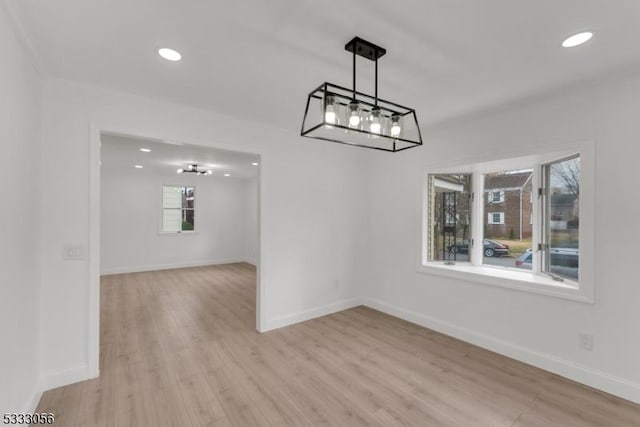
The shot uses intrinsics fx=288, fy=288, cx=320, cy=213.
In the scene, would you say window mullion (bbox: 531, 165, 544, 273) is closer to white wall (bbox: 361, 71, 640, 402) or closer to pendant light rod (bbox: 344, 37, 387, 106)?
white wall (bbox: 361, 71, 640, 402)

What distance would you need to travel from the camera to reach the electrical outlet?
2521 mm

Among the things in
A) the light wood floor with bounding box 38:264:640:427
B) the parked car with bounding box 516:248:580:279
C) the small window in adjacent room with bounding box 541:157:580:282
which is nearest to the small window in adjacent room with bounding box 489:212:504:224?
the small window in adjacent room with bounding box 541:157:580:282

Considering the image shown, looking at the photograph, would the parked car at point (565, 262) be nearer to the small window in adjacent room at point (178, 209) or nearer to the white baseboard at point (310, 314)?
the white baseboard at point (310, 314)

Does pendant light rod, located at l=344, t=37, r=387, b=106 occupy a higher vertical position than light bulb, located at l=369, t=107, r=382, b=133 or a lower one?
higher

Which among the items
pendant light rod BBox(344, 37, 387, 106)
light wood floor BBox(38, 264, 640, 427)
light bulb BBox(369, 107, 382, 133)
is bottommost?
light wood floor BBox(38, 264, 640, 427)

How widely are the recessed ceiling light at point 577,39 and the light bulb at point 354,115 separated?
4.72ft

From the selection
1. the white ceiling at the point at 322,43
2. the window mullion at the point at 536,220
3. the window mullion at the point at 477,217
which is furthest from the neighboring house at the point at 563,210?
the white ceiling at the point at 322,43

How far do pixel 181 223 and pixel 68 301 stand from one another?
19.0 ft

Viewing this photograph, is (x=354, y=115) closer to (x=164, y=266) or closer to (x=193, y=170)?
(x=193, y=170)

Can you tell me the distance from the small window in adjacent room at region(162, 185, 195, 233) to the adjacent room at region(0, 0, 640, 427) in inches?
145

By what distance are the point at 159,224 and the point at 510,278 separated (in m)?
7.77

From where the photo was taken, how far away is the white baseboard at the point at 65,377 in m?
2.40

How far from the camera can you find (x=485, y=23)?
172cm

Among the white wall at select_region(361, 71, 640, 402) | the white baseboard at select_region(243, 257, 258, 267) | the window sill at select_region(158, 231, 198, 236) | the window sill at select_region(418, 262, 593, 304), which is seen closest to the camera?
the white wall at select_region(361, 71, 640, 402)
